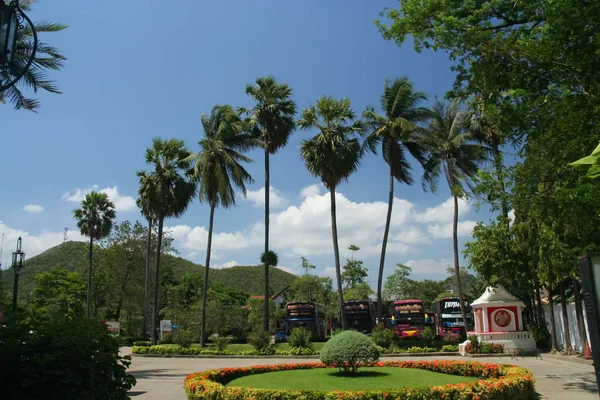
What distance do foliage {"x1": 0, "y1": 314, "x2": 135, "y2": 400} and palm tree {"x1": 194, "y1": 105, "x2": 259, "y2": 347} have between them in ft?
91.3

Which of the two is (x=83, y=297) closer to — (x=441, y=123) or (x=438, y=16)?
(x=441, y=123)

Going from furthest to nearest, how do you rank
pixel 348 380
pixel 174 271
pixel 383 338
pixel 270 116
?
pixel 174 271 → pixel 270 116 → pixel 383 338 → pixel 348 380

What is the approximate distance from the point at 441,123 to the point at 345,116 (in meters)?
6.53

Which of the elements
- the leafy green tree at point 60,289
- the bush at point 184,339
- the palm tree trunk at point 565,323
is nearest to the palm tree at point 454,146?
the palm tree trunk at point 565,323

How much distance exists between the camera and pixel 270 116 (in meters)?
→ 33.2

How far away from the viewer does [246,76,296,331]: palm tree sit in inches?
1308

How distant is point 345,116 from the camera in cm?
3139

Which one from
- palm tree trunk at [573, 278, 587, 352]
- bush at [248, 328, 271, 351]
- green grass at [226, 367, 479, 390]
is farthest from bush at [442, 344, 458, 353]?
green grass at [226, 367, 479, 390]

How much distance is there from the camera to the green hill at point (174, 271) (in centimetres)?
8031

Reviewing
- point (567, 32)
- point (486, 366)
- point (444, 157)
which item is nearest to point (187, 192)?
point (444, 157)

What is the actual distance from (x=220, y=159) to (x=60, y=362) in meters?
29.6

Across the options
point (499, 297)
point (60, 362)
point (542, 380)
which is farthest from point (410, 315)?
point (60, 362)

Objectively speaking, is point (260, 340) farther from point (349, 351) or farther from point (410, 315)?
point (349, 351)

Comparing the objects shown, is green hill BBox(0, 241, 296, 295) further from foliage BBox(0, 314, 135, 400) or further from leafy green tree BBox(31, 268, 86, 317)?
foliage BBox(0, 314, 135, 400)
